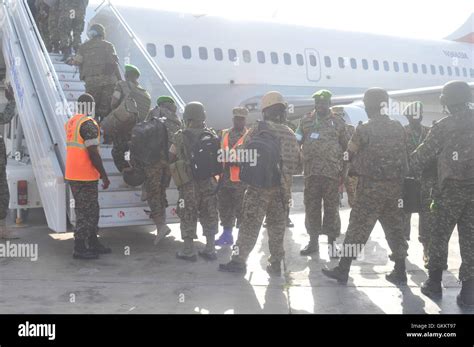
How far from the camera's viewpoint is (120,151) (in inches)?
255

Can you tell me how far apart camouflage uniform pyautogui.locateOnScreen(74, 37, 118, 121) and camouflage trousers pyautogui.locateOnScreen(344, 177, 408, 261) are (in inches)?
145

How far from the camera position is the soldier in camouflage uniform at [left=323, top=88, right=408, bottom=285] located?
195 inches

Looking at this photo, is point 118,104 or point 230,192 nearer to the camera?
point 118,104

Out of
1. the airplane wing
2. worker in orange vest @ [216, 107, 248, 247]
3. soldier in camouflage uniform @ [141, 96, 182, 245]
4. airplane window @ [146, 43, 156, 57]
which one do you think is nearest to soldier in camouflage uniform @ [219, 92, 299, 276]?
soldier in camouflage uniform @ [141, 96, 182, 245]

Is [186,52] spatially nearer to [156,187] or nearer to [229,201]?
[229,201]

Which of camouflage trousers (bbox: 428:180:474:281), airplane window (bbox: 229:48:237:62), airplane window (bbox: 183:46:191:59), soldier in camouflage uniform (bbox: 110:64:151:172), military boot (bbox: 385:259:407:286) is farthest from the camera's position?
airplane window (bbox: 229:48:237:62)

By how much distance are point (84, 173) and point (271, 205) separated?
2.05m

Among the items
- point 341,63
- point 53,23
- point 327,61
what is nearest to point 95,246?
point 53,23

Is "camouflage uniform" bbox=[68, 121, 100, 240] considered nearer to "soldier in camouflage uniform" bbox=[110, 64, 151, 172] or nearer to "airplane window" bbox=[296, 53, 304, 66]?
"soldier in camouflage uniform" bbox=[110, 64, 151, 172]

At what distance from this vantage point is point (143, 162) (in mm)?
5953

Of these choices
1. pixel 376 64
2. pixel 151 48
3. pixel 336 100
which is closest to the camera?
pixel 151 48

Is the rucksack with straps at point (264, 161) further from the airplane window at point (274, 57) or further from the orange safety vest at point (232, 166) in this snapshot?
the airplane window at point (274, 57)
